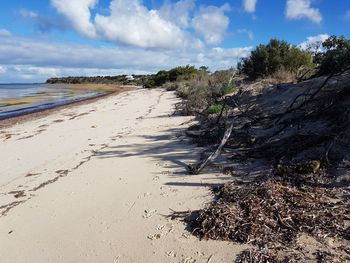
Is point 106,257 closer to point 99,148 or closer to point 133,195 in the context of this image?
point 133,195

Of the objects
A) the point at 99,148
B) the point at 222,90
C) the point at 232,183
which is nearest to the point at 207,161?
the point at 232,183

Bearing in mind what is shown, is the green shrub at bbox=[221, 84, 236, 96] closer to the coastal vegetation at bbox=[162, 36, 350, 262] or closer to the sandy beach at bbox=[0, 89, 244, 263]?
the sandy beach at bbox=[0, 89, 244, 263]

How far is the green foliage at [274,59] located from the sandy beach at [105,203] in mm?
14450

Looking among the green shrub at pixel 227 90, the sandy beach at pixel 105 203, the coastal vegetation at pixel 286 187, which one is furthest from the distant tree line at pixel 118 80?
the coastal vegetation at pixel 286 187

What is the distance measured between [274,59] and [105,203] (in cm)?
1849

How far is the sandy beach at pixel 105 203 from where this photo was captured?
3615mm

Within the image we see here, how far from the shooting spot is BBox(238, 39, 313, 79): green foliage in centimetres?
2106

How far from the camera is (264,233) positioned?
11.6 ft

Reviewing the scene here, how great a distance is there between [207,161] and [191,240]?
6.88 feet

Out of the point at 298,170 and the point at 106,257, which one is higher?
the point at 298,170

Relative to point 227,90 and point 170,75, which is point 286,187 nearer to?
point 227,90

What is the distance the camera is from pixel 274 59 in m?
21.4

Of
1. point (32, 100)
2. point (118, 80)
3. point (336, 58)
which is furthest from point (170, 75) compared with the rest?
point (118, 80)

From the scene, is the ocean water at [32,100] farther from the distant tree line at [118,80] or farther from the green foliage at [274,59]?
the distant tree line at [118,80]
